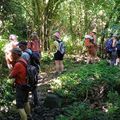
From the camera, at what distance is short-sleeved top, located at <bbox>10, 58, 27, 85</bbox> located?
7543mm

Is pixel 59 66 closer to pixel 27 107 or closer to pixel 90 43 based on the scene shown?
pixel 90 43

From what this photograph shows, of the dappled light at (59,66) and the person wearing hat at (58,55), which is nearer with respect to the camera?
the dappled light at (59,66)

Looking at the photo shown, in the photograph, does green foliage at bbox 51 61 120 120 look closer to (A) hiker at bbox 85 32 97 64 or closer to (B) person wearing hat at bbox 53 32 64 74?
(B) person wearing hat at bbox 53 32 64 74

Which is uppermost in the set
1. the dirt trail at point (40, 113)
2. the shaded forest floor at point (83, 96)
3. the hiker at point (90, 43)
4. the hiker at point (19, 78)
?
the hiker at point (90, 43)

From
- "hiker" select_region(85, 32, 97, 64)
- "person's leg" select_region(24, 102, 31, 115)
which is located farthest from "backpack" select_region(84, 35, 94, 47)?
"person's leg" select_region(24, 102, 31, 115)

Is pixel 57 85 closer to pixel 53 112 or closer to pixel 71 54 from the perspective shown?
pixel 53 112

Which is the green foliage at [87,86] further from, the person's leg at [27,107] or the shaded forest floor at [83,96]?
the person's leg at [27,107]

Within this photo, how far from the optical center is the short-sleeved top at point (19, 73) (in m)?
7.54

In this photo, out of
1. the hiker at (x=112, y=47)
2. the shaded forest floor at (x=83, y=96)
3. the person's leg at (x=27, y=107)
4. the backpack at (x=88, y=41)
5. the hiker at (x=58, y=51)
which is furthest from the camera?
the backpack at (x=88, y=41)

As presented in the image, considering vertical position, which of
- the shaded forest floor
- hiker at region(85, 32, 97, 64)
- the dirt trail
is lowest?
the dirt trail

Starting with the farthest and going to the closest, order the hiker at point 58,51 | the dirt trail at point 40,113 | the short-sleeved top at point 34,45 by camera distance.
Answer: the hiker at point 58,51
the short-sleeved top at point 34,45
the dirt trail at point 40,113

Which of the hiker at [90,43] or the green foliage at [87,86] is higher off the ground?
the hiker at [90,43]

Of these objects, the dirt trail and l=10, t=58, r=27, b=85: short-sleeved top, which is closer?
l=10, t=58, r=27, b=85: short-sleeved top

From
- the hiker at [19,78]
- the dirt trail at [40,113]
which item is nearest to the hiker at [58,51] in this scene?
the dirt trail at [40,113]
